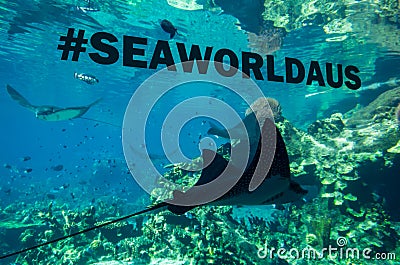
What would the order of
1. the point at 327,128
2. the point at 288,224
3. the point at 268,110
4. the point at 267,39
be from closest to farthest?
1. the point at 288,224
2. the point at 268,110
3. the point at 327,128
4. the point at 267,39

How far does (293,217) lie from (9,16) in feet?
65.2

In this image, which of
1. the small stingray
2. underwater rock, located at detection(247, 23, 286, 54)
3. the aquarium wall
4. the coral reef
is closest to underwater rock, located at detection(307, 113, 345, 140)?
the aquarium wall

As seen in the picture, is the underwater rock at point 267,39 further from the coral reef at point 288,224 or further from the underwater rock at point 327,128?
the coral reef at point 288,224

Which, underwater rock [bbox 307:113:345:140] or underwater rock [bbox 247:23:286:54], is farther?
underwater rock [bbox 247:23:286:54]

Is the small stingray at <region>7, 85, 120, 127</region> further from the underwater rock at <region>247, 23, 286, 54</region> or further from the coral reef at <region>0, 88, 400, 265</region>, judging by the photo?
the underwater rock at <region>247, 23, 286, 54</region>

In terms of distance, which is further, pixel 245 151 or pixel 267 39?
pixel 267 39

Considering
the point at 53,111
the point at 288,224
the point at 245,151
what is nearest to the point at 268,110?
the point at 245,151

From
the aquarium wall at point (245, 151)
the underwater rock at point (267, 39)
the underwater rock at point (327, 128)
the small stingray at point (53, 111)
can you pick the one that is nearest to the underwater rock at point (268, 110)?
the aquarium wall at point (245, 151)

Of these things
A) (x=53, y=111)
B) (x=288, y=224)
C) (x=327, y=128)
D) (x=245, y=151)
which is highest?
(x=53, y=111)

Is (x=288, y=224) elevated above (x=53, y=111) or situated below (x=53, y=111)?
below

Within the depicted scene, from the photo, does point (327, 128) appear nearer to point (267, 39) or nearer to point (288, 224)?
point (288, 224)

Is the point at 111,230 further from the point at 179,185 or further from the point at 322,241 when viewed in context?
the point at 322,241

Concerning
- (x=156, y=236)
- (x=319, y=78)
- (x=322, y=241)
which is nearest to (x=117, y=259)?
(x=156, y=236)

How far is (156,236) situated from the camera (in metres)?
7.32
